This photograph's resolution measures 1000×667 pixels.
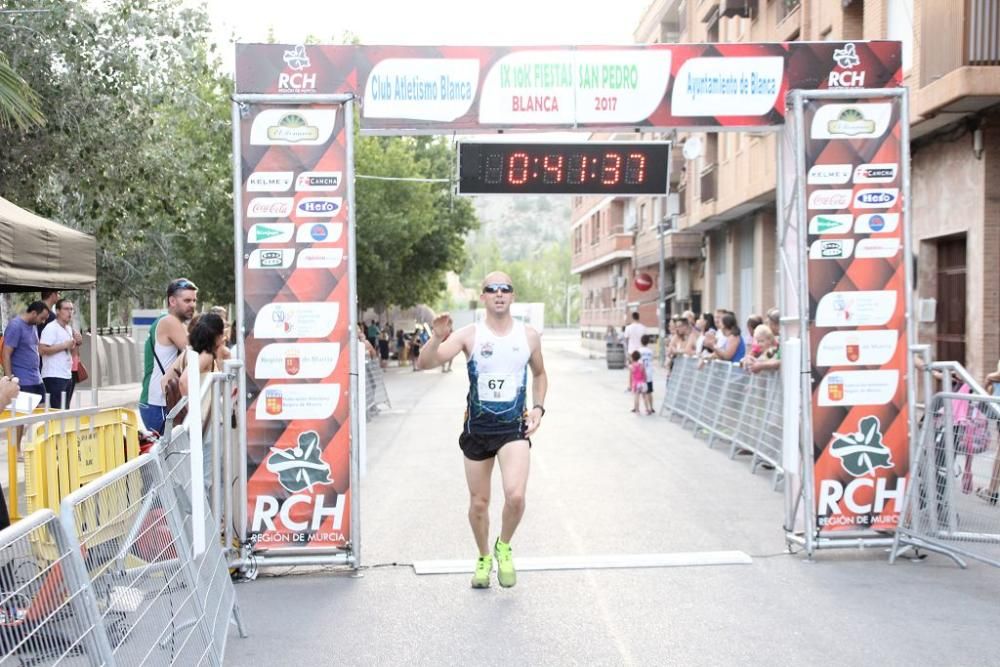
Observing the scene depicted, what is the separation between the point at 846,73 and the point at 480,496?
13.0ft

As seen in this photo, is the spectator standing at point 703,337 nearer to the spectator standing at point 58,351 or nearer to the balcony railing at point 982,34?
the balcony railing at point 982,34

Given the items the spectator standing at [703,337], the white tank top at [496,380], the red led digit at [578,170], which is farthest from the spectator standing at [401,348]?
the white tank top at [496,380]

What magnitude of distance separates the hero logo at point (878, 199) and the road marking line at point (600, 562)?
8.53 ft

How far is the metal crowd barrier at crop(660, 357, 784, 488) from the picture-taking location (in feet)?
38.9

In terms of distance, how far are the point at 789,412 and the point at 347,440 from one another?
116 inches

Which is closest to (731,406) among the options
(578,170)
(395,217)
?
(578,170)

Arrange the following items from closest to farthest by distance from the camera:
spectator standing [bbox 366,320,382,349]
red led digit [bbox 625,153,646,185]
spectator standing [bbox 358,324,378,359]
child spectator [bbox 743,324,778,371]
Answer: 1. spectator standing [bbox 358,324,378,359]
2. red led digit [bbox 625,153,646,185]
3. child spectator [bbox 743,324,778,371]
4. spectator standing [bbox 366,320,382,349]

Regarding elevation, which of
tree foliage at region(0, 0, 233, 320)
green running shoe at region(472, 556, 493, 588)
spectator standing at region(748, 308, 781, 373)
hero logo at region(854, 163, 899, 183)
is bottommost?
green running shoe at region(472, 556, 493, 588)

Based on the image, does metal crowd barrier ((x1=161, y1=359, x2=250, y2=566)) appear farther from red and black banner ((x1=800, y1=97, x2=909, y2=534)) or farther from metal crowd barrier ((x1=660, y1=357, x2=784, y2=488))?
metal crowd barrier ((x1=660, y1=357, x2=784, y2=488))

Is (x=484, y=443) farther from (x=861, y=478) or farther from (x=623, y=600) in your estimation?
(x=861, y=478)

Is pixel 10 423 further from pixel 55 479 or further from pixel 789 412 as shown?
pixel 789 412

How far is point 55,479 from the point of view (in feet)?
19.4

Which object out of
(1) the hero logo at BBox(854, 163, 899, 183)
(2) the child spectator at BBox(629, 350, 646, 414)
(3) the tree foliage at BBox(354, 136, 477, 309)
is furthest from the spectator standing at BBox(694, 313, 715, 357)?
(3) the tree foliage at BBox(354, 136, 477, 309)

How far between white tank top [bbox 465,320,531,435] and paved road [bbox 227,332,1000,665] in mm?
1016
